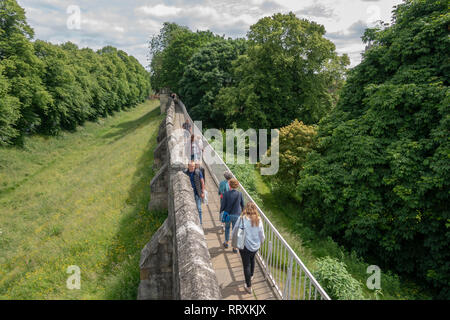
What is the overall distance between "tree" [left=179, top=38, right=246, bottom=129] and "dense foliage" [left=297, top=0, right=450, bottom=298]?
1904cm

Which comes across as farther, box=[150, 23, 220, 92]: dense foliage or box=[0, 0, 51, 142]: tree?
box=[150, 23, 220, 92]: dense foliage

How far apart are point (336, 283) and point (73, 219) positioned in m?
12.2

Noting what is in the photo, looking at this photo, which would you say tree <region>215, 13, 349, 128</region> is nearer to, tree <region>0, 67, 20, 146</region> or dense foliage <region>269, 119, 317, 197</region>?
dense foliage <region>269, 119, 317, 197</region>

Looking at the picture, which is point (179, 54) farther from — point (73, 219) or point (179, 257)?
point (179, 257)

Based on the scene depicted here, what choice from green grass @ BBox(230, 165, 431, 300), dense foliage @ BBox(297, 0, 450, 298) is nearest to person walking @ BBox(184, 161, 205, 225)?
green grass @ BBox(230, 165, 431, 300)

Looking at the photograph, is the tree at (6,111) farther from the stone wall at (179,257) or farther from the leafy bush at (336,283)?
the leafy bush at (336,283)

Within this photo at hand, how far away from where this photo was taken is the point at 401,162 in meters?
8.88

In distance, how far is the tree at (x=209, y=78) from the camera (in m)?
29.4

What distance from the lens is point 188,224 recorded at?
5457mm

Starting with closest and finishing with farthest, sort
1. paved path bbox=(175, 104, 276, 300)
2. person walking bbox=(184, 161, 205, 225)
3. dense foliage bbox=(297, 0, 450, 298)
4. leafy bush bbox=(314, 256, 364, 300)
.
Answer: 1. paved path bbox=(175, 104, 276, 300)
2. leafy bush bbox=(314, 256, 364, 300)
3. person walking bbox=(184, 161, 205, 225)
4. dense foliage bbox=(297, 0, 450, 298)

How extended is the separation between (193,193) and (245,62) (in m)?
19.7

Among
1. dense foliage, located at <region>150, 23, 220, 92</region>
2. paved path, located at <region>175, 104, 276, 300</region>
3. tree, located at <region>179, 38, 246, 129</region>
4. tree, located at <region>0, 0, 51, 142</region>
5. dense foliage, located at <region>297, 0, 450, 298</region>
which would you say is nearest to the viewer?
paved path, located at <region>175, 104, 276, 300</region>

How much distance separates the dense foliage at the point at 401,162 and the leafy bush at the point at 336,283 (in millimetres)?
4382

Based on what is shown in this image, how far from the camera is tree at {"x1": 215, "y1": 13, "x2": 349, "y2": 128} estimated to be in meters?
21.6
